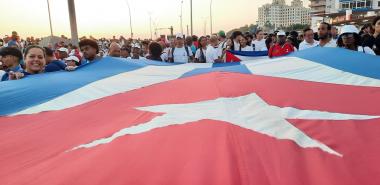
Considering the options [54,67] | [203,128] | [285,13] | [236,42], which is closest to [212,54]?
[236,42]

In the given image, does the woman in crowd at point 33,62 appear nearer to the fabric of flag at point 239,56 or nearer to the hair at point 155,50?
the hair at point 155,50

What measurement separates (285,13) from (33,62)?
172396mm

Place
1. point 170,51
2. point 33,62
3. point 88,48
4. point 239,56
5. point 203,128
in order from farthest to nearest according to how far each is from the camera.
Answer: point 170,51 → point 239,56 → point 88,48 → point 33,62 → point 203,128

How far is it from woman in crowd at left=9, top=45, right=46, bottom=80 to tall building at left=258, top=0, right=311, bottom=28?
158 metres

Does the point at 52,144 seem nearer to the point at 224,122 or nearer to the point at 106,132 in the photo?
the point at 106,132

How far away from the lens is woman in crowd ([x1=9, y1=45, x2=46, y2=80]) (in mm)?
4104

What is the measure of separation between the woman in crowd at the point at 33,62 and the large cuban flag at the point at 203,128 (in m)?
0.21

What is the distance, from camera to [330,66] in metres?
3.97

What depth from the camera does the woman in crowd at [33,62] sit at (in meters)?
4.10

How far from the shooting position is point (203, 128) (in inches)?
85.6

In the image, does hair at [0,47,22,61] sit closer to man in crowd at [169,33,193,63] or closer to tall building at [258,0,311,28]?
man in crowd at [169,33,193,63]

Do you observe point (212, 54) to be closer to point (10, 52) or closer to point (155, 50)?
point (155, 50)

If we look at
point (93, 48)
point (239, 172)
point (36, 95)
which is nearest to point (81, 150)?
point (239, 172)

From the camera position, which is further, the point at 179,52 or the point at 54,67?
the point at 179,52
